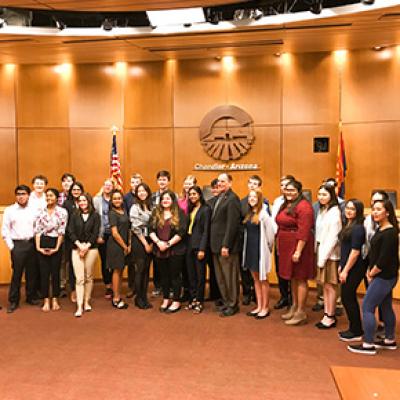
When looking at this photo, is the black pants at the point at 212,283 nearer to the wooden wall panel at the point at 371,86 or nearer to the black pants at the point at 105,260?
the black pants at the point at 105,260

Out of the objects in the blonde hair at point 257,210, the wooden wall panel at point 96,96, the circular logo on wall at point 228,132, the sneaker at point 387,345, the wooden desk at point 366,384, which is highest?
the wooden wall panel at point 96,96

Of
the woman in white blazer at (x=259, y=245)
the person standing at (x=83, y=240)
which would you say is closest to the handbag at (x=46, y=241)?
the person standing at (x=83, y=240)

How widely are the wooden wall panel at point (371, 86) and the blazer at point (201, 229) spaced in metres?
3.61

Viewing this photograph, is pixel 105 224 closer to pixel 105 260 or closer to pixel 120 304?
pixel 105 260

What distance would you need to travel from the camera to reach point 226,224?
5781 millimetres

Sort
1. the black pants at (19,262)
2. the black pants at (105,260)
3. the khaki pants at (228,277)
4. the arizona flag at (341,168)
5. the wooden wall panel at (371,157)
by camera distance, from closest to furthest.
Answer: the khaki pants at (228,277), the black pants at (19,262), the black pants at (105,260), the arizona flag at (341,168), the wooden wall panel at (371,157)

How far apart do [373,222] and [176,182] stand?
15.0ft

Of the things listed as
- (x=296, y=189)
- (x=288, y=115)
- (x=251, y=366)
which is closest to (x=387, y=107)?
(x=288, y=115)

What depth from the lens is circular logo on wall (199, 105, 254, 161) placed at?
27.8 feet

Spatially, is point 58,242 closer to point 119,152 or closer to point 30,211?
point 30,211

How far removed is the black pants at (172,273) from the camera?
599cm

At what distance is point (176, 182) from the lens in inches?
347

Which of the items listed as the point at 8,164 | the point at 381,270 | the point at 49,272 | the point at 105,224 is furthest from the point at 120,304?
the point at 8,164

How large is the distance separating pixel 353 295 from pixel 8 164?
684 cm
